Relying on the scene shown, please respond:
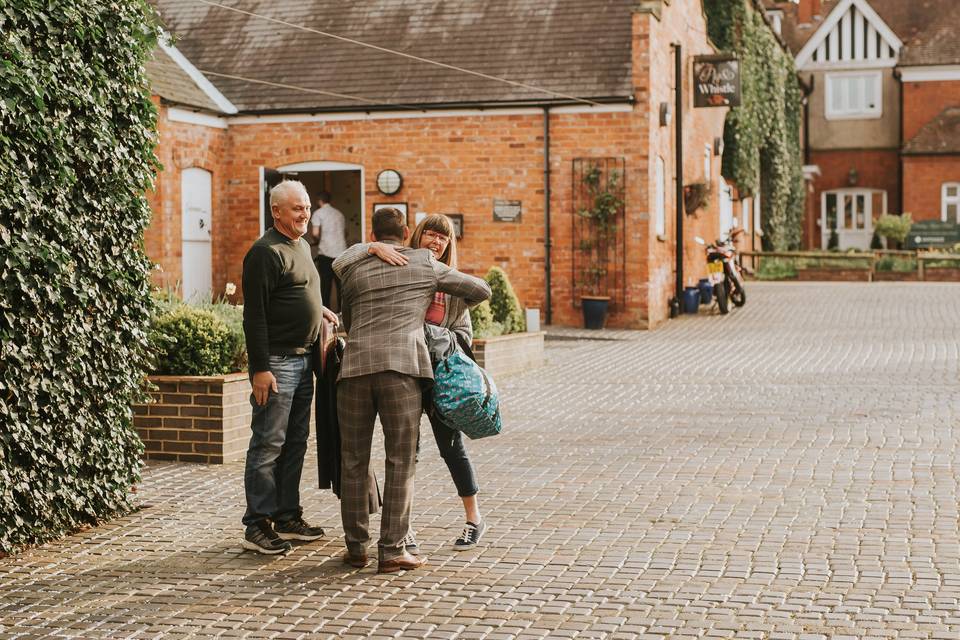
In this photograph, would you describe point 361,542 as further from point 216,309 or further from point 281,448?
point 216,309

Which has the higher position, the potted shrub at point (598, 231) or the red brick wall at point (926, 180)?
the red brick wall at point (926, 180)

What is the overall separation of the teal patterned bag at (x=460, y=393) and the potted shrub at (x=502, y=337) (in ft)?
24.6

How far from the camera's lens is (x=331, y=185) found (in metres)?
25.2

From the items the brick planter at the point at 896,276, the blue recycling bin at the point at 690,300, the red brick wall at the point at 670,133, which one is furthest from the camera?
the brick planter at the point at 896,276

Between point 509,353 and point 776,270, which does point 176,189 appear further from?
point 776,270

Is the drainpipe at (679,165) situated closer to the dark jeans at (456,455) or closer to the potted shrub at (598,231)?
the potted shrub at (598,231)

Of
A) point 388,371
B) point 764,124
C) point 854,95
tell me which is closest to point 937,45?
point 854,95

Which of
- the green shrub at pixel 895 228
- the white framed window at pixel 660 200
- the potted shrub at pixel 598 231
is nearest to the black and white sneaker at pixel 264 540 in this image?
the potted shrub at pixel 598 231

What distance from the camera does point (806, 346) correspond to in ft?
58.4

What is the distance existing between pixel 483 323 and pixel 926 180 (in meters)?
34.7

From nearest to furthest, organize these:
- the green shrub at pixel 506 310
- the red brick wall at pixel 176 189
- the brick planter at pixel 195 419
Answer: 1. the brick planter at pixel 195 419
2. the green shrub at pixel 506 310
3. the red brick wall at pixel 176 189

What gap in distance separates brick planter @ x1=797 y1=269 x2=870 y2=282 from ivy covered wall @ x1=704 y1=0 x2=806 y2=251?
250cm

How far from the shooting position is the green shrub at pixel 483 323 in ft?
48.4

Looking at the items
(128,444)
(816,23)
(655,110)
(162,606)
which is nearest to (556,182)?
(655,110)
